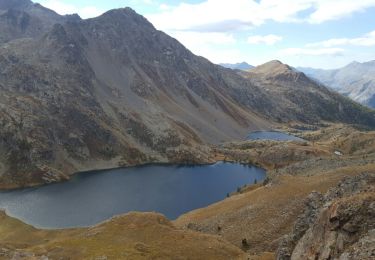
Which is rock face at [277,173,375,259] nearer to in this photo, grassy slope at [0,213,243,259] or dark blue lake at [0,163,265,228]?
grassy slope at [0,213,243,259]

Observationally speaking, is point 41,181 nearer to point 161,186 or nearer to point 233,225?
point 161,186

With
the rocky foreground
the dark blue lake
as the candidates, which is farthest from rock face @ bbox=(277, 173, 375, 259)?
the dark blue lake

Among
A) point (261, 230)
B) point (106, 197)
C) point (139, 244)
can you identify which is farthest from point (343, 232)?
point (106, 197)

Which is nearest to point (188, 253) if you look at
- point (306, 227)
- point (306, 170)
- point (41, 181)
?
point (306, 227)

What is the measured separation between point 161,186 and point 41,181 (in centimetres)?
5353

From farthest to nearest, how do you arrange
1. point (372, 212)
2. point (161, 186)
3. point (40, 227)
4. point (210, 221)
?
1. point (161, 186)
2. point (40, 227)
3. point (210, 221)
4. point (372, 212)

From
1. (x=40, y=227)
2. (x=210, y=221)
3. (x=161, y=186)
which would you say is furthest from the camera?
(x=161, y=186)

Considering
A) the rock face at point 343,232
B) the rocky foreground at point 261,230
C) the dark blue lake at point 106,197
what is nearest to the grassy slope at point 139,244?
the rocky foreground at point 261,230

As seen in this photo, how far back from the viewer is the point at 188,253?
64.0 meters

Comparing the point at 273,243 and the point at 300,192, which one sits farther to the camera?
the point at 300,192

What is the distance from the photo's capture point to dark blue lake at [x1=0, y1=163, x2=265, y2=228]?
5536 inches

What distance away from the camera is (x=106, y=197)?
162 m

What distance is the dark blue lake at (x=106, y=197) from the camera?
140625mm

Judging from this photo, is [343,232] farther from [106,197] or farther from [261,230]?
[106,197]
